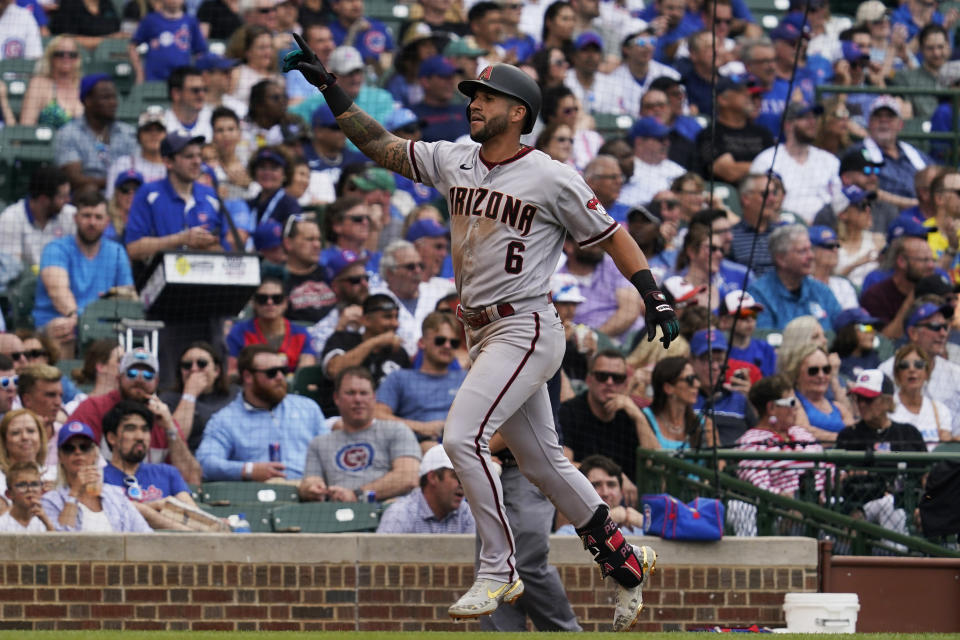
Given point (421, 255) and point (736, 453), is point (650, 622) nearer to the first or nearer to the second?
point (736, 453)

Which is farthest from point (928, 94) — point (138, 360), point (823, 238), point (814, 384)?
point (138, 360)

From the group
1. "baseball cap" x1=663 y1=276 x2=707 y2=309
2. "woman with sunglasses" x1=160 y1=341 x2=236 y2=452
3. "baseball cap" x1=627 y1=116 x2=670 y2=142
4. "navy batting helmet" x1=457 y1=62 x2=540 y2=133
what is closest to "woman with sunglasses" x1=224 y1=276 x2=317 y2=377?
"woman with sunglasses" x1=160 y1=341 x2=236 y2=452

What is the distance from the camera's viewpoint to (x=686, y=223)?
12688 mm

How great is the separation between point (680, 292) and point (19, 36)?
5955 mm

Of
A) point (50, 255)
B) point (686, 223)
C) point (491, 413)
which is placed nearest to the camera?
point (491, 413)

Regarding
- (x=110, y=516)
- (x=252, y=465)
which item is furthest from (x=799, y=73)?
(x=110, y=516)

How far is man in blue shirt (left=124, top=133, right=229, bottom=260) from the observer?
36.6 feet

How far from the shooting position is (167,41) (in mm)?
13477

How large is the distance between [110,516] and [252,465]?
109 cm

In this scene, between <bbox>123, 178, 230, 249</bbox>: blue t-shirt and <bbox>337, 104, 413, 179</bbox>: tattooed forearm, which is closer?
<bbox>337, 104, 413, 179</bbox>: tattooed forearm

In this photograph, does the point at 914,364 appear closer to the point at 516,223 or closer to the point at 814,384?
the point at 814,384

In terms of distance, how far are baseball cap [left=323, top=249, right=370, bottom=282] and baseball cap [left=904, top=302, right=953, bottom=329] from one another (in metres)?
3.66

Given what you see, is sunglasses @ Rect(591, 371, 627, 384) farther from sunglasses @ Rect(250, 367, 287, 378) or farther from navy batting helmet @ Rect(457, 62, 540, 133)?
navy batting helmet @ Rect(457, 62, 540, 133)

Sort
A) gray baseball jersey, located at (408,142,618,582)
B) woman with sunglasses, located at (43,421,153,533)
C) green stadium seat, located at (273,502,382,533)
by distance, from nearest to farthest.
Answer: gray baseball jersey, located at (408,142,618,582) < woman with sunglasses, located at (43,421,153,533) < green stadium seat, located at (273,502,382,533)
